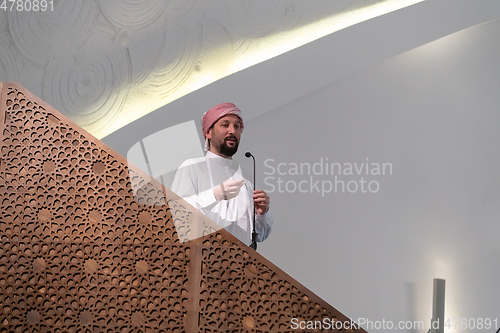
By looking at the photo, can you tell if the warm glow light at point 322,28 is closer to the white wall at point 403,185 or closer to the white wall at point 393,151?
the white wall at point 393,151

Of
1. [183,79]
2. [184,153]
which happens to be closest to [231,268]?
[184,153]

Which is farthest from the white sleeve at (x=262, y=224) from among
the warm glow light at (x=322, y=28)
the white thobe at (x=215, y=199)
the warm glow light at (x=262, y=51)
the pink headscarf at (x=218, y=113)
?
the warm glow light at (x=322, y=28)

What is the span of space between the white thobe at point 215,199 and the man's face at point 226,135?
0.05 meters

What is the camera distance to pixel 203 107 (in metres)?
3.26

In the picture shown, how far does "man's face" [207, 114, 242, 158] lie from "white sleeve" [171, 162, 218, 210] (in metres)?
0.19

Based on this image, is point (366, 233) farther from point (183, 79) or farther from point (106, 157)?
point (106, 157)

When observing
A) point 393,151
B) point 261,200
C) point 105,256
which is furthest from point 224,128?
point 393,151

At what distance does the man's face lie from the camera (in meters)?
2.20

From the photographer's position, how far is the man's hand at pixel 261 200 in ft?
6.15

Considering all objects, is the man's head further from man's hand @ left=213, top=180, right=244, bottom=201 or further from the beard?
man's hand @ left=213, top=180, right=244, bottom=201

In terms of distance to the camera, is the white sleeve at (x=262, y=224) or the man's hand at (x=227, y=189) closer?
the man's hand at (x=227, y=189)

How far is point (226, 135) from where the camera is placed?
2203mm

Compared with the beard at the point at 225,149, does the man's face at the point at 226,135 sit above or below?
above

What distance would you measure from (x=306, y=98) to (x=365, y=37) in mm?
757
